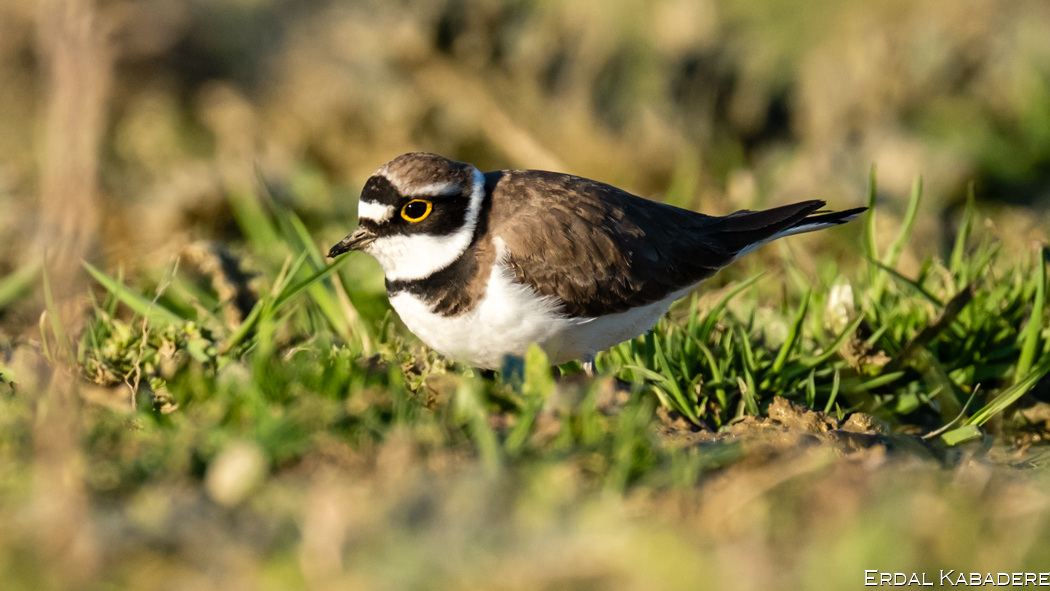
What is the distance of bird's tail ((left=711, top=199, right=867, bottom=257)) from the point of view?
4.64 meters

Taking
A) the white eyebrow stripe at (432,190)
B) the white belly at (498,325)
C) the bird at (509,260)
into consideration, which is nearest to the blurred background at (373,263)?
the white belly at (498,325)

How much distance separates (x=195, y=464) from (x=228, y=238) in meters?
4.23

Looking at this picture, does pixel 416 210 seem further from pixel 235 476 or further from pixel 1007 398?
pixel 1007 398

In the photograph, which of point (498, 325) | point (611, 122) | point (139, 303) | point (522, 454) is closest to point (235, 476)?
point (522, 454)

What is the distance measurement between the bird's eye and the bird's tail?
4.99 feet

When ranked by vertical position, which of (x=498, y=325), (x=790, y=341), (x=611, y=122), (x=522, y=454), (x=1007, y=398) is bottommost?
(x=522, y=454)

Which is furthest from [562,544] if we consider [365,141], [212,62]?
[212,62]

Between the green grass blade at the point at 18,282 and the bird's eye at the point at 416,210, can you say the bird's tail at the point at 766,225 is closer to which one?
the bird's eye at the point at 416,210

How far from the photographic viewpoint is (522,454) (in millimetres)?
3143

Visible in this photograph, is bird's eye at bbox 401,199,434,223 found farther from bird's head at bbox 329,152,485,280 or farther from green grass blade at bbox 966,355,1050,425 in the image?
green grass blade at bbox 966,355,1050,425

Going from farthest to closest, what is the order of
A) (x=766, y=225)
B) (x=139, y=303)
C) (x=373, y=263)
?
(x=373, y=263) → (x=766, y=225) → (x=139, y=303)

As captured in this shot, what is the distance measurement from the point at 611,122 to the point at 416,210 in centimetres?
434

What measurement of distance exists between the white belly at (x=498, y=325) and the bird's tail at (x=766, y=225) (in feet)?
3.45

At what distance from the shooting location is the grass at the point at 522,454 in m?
2.50
